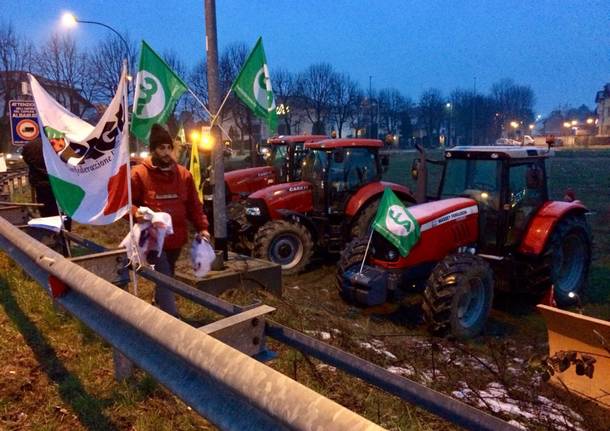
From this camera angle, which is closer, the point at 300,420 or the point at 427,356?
the point at 300,420

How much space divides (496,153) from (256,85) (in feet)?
10.9

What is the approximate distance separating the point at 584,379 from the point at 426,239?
236 cm

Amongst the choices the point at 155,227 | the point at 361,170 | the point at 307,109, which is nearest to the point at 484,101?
the point at 307,109

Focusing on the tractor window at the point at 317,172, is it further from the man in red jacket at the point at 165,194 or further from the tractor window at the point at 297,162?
the man in red jacket at the point at 165,194

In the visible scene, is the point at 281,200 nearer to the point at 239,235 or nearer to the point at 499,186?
the point at 239,235

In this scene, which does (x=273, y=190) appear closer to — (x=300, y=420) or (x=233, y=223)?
(x=233, y=223)

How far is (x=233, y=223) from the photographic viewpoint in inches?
398

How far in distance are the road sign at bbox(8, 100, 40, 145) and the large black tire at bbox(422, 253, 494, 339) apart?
8988 millimetres

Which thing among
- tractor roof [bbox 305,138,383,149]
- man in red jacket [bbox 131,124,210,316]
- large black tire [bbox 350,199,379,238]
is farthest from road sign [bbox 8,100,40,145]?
man in red jacket [bbox 131,124,210,316]

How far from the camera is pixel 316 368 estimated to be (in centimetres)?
398

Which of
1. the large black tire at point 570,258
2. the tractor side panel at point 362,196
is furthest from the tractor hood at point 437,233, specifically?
the tractor side panel at point 362,196

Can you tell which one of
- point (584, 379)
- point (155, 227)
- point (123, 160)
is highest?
point (123, 160)

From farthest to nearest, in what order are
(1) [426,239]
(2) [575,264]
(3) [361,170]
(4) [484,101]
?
(4) [484,101], (3) [361,170], (2) [575,264], (1) [426,239]

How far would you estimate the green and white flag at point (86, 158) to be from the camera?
365 centimetres
